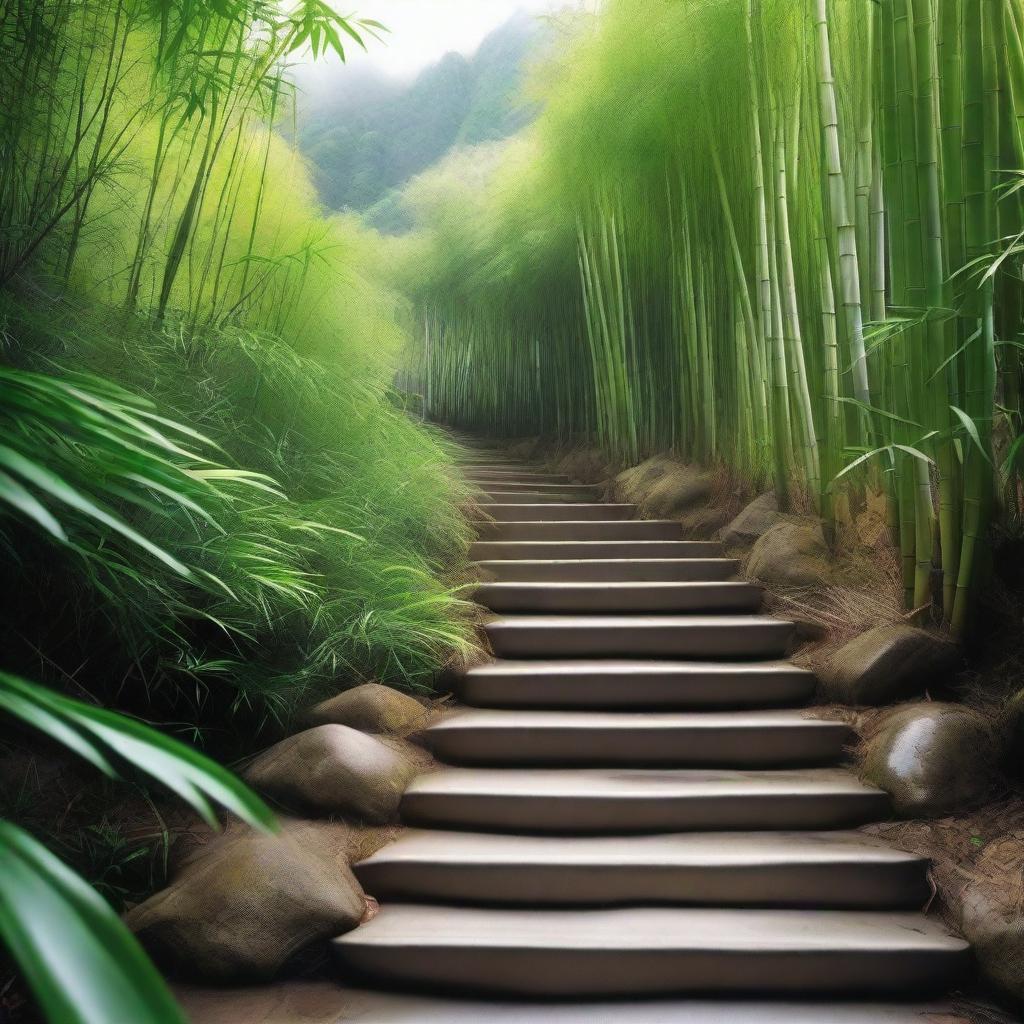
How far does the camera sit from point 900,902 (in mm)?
2090

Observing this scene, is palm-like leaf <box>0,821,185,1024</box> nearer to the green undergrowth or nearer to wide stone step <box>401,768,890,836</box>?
the green undergrowth

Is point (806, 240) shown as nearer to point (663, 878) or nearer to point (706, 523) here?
point (706, 523)

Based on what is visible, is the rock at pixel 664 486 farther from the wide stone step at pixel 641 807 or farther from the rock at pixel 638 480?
the wide stone step at pixel 641 807

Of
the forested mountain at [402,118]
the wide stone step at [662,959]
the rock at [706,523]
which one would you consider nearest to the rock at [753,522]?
the rock at [706,523]

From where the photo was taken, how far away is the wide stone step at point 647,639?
312 cm

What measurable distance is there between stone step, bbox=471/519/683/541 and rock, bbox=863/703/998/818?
7.10ft

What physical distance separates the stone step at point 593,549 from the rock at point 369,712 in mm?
1399

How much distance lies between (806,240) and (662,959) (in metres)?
2.87

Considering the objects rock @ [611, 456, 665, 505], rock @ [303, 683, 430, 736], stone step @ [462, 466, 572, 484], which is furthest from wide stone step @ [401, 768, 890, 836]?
stone step @ [462, 466, 572, 484]

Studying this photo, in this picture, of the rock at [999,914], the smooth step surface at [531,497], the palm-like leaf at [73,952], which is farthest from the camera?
the smooth step surface at [531,497]

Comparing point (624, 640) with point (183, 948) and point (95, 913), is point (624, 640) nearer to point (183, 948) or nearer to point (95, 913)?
point (183, 948)

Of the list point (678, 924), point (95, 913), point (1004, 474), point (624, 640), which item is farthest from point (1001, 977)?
point (95, 913)

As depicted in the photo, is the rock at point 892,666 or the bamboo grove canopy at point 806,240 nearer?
the bamboo grove canopy at point 806,240

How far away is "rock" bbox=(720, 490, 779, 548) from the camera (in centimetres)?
387
